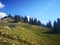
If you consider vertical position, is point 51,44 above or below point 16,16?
below

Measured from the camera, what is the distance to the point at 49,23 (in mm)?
171125

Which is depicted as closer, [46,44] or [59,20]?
[46,44]

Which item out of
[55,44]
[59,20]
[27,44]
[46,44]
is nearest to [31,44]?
[27,44]

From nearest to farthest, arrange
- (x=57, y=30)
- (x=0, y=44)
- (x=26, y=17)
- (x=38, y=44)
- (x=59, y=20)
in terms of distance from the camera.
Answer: (x=0, y=44) < (x=38, y=44) < (x=57, y=30) < (x=59, y=20) < (x=26, y=17)

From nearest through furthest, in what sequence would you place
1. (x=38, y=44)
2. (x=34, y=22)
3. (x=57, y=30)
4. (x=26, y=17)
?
(x=38, y=44) < (x=57, y=30) < (x=34, y=22) < (x=26, y=17)

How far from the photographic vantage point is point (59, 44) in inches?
1916

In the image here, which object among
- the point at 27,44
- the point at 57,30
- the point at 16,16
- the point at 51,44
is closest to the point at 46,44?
the point at 51,44

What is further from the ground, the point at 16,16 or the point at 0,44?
the point at 16,16

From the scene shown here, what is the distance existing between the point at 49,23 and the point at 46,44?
125673 millimetres

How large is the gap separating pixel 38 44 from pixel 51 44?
4845 millimetres

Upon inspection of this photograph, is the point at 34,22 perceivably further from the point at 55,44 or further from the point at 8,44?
the point at 8,44

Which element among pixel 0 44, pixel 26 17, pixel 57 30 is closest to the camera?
pixel 0 44

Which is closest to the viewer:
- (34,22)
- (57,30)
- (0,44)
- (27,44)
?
(0,44)

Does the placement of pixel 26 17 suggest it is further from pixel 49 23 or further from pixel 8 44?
pixel 8 44
